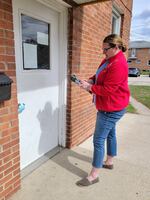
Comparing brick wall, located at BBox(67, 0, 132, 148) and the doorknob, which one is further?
brick wall, located at BBox(67, 0, 132, 148)

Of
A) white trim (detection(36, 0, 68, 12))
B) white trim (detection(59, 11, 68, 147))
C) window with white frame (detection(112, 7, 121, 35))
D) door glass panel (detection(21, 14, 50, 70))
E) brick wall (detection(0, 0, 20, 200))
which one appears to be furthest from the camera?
window with white frame (detection(112, 7, 121, 35))

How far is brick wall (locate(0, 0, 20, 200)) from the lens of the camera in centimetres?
193

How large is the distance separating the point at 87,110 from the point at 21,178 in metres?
1.89

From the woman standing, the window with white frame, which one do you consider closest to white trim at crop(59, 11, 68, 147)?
the woman standing

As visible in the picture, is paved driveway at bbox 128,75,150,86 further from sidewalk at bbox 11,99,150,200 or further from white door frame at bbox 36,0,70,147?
white door frame at bbox 36,0,70,147

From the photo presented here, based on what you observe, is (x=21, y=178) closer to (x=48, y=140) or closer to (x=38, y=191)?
(x=38, y=191)

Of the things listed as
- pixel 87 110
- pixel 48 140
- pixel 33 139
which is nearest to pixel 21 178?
pixel 33 139

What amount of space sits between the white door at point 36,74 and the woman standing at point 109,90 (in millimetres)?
740

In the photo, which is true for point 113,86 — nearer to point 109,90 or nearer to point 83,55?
point 109,90

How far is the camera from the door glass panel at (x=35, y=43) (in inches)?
98.0

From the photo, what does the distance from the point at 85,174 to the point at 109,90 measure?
127 centimetres

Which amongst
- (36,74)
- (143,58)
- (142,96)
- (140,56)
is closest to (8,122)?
(36,74)

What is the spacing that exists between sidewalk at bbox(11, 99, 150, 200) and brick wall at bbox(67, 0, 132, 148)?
1.24 ft

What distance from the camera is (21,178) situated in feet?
8.48
